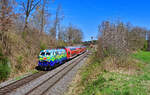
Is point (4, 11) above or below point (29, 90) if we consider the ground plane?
above

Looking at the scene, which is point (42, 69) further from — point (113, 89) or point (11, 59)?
point (113, 89)

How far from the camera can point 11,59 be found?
1341cm

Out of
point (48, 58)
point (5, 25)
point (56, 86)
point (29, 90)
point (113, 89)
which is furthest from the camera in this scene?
point (48, 58)

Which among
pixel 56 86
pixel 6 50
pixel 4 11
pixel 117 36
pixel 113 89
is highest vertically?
pixel 4 11

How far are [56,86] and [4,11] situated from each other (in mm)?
9169

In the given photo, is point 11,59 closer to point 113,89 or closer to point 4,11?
point 4,11

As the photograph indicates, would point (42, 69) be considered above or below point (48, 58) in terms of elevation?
below

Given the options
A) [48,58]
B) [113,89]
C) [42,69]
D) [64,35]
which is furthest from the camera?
[64,35]

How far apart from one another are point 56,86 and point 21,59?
23.3 feet

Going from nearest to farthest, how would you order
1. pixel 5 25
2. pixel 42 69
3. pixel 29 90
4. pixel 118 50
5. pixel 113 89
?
pixel 113 89 → pixel 29 90 → pixel 5 25 → pixel 118 50 → pixel 42 69

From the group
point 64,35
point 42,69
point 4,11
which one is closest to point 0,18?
point 4,11

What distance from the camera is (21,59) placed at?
48.5 feet

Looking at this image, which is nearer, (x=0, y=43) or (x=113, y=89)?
(x=113, y=89)

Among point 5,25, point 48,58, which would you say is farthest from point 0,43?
point 48,58
